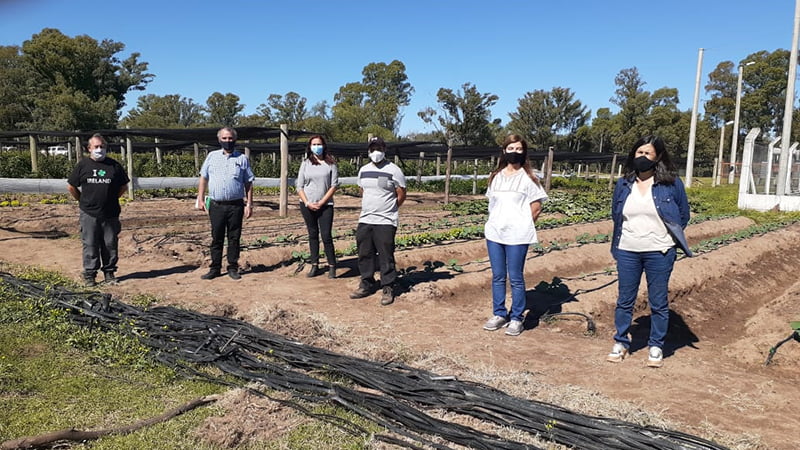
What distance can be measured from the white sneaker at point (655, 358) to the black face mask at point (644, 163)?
1.34 metres

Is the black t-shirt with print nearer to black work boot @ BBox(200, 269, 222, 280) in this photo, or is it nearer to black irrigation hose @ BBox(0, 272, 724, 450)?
black work boot @ BBox(200, 269, 222, 280)

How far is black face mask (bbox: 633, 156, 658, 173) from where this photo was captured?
390 cm

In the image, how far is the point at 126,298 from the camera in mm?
5383

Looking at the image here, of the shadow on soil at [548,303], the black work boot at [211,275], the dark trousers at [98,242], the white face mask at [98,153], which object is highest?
the white face mask at [98,153]

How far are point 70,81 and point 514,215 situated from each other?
4037 centimetres

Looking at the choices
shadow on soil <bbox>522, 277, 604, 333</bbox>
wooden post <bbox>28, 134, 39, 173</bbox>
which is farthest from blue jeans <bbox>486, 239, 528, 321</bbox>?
wooden post <bbox>28, 134, 39, 173</bbox>

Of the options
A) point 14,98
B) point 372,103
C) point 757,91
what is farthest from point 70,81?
point 757,91

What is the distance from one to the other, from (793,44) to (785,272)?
12203mm

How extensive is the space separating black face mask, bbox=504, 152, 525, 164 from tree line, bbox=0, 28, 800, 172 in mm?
28305

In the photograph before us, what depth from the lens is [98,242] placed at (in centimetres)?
592

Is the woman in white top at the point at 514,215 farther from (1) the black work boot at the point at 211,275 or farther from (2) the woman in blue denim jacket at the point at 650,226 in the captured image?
(1) the black work boot at the point at 211,275

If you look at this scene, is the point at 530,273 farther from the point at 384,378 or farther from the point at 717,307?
the point at 384,378

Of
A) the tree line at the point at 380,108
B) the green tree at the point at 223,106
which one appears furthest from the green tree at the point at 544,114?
the green tree at the point at 223,106

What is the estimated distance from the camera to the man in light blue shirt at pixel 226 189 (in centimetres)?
611
